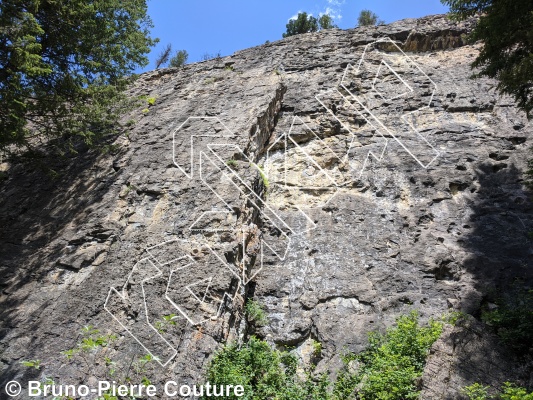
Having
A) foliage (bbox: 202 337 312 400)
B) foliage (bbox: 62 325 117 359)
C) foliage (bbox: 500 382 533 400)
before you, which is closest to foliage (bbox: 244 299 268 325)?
foliage (bbox: 202 337 312 400)

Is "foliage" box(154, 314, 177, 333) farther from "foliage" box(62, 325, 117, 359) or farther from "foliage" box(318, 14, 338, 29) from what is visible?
"foliage" box(318, 14, 338, 29)

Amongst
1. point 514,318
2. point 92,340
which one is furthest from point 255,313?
point 514,318

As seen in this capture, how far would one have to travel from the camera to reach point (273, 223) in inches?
356

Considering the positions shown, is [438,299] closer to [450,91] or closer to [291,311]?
[291,311]

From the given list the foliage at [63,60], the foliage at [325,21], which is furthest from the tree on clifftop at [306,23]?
the foliage at [63,60]

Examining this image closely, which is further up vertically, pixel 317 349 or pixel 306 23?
pixel 306 23

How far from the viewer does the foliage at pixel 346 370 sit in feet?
19.2

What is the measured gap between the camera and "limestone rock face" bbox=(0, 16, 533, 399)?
21.9ft

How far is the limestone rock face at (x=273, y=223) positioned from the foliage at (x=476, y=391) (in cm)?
16

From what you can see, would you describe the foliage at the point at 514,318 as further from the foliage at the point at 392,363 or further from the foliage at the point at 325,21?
the foliage at the point at 325,21

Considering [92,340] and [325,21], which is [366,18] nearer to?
[325,21]

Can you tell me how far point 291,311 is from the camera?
7625 mm

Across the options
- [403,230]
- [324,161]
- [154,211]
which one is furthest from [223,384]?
[324,161]

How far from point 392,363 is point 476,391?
1.17 meters
